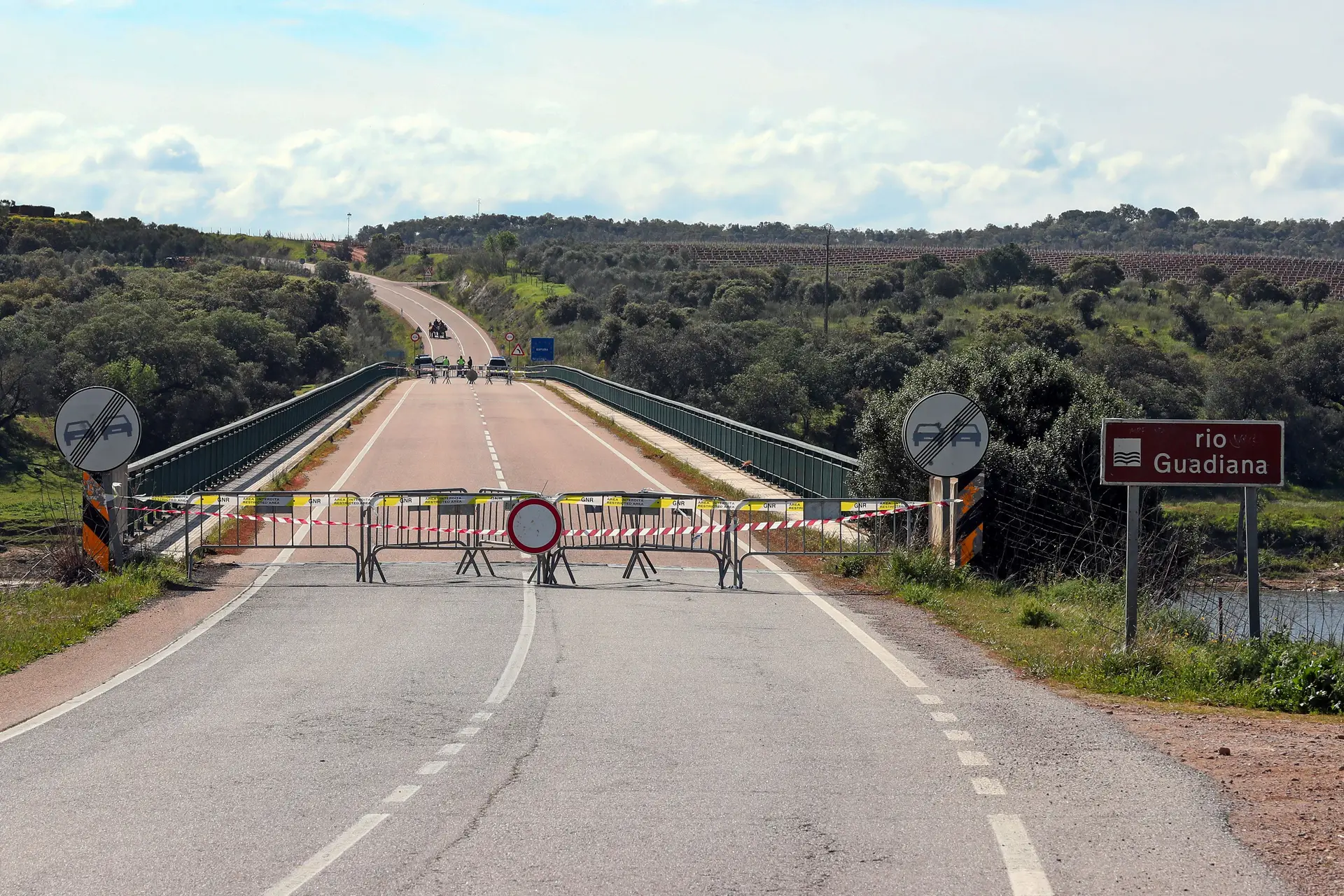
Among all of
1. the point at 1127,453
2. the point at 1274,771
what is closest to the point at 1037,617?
the point at 1127,453

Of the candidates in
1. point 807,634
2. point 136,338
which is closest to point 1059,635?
point 807,634

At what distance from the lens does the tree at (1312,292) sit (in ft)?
343

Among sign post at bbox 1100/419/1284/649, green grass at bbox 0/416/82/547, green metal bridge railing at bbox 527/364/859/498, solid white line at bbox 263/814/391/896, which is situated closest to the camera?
solid white line at bbox 263/814/391/896

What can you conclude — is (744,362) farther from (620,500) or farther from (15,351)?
(620,500)

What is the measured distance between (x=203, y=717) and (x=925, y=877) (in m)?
5.38

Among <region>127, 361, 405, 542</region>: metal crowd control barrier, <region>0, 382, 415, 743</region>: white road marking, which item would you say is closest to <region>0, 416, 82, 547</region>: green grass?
<region>127, 361, 405, 542</region>: metal crowd control barrier

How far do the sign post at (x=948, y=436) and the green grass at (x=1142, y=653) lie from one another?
1612mm

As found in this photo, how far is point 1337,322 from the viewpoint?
3152 inches

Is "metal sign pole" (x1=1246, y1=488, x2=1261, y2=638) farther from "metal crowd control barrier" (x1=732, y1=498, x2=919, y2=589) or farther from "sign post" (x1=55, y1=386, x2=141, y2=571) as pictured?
"sign post" (x1=55, y1=386, x2=141, y2=571)

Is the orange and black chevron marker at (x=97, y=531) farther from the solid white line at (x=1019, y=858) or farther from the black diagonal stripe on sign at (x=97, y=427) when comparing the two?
the solid white line at (x=1019, y=858)

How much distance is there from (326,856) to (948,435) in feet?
37.1

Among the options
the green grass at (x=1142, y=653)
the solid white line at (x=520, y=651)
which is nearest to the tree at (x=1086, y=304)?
the green grass at (x=1142, y=653)

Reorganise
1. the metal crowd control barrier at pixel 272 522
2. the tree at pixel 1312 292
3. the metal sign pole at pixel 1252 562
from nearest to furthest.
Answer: the metal sign pole at pixel 1252 562 < the metal crowd control barrier at pixel 272 522 < the tree at pixel 1312 292

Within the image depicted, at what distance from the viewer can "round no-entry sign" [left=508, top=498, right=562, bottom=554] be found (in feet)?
55.1
